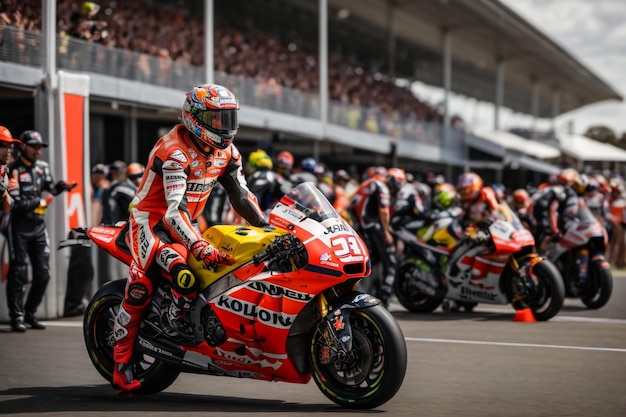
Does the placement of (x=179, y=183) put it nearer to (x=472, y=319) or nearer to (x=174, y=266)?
(x=174, y=266)

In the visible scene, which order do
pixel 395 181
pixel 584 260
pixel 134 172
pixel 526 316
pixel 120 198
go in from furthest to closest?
1. pixel 395 181
2. pixel 584 260
3. pixel 134 172
4. pixel 120 198
5. pixel 526 316

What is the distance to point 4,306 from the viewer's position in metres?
12.2

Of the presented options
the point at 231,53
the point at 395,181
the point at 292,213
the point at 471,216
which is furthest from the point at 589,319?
the point at 231,53

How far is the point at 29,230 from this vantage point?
11.7 meters

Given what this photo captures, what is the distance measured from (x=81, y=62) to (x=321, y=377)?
12667 millimetres

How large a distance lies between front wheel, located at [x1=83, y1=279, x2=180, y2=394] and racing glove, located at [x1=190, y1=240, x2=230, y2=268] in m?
0.97

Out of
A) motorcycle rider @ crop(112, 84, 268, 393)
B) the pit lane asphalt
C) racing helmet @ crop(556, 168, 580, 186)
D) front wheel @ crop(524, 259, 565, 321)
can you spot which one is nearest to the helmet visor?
motorcycle rider @ crop(112, 84, 268, 393)

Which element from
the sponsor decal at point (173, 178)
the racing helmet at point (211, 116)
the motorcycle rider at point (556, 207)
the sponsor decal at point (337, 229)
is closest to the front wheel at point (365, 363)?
the sponsor decal at point (337, 229)

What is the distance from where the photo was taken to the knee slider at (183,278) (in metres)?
7.26

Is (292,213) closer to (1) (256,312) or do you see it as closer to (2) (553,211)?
(1) (256,312)

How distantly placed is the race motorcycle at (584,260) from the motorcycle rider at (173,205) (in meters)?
8.17

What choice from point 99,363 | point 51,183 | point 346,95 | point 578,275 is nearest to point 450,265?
point 578,275

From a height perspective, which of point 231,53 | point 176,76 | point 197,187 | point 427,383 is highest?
point 231,53

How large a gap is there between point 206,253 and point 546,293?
21.8ft
